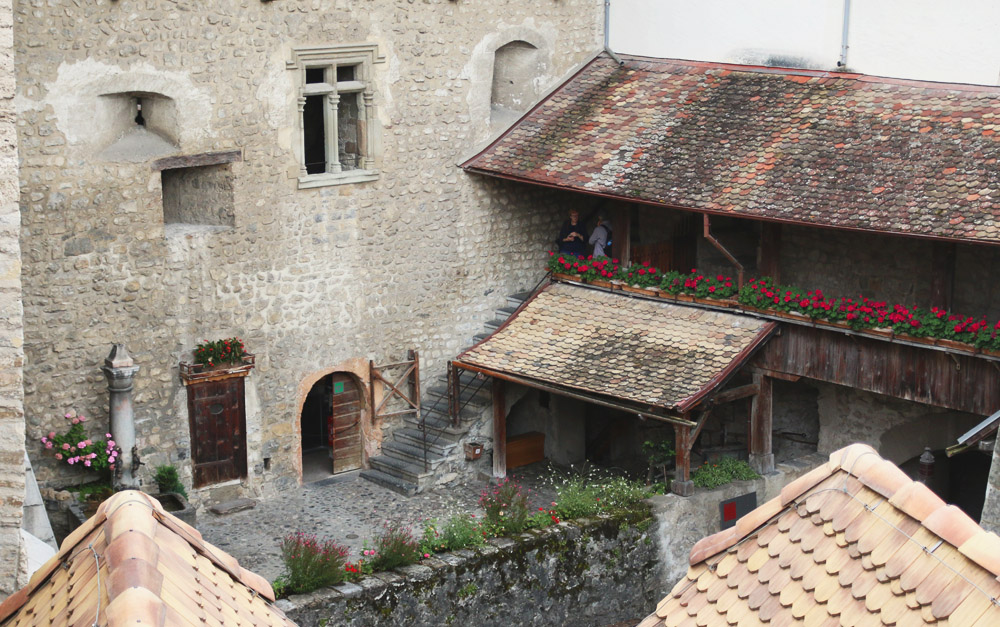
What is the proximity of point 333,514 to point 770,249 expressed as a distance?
213 inches

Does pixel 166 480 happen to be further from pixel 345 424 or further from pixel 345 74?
pixel 345 74

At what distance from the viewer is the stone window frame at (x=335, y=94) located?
15.3m

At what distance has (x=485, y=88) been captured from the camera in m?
16.7

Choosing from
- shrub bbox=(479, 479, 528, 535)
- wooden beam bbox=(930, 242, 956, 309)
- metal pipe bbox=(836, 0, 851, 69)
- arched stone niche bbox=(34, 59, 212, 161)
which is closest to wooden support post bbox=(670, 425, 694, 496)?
shrub bbox=(479, 479, 528, 535)

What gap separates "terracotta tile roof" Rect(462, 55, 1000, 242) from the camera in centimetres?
1323

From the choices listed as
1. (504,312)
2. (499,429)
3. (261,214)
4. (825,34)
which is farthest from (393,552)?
(825,34)

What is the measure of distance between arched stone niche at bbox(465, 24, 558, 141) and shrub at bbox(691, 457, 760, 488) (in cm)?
469

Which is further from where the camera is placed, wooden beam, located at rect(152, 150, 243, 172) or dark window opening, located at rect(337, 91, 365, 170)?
dark window opening, located at rect(337, 91, 365, 170)

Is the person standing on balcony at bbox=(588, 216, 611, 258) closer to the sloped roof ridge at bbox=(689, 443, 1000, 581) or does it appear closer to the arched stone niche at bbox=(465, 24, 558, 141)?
the arched stone niche at bbox=(465, 24, 558, 141)

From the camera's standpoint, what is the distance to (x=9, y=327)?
630cm

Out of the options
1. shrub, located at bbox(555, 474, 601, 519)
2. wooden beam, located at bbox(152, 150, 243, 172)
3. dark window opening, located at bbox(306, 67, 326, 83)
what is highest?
dark window opening, located at bbox(306, 67, 326, 83)

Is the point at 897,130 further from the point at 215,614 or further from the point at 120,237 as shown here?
the point at 215,614

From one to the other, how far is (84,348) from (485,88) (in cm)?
548

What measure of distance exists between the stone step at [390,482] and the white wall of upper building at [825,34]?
5.81m
